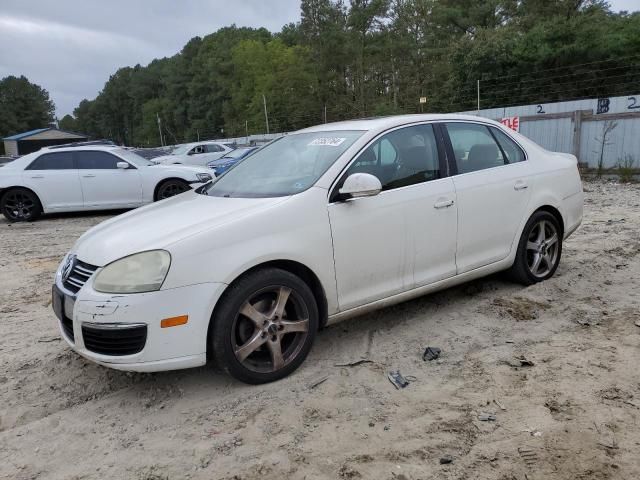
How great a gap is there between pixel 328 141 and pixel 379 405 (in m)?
1.98

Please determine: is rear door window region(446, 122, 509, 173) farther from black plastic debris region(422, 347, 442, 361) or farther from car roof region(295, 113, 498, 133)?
black plastic debris region(422, 347, 442, 361)

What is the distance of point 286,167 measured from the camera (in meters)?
4.00

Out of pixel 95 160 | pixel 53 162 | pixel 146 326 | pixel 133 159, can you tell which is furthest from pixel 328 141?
pixel 53 162

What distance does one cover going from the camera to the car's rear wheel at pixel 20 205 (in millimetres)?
10703

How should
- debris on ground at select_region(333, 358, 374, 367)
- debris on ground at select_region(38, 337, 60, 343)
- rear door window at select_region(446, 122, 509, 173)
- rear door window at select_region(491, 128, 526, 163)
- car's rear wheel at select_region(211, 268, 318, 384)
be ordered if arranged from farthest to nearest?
rear door window at select_region(491, 128, 526, 163)
rear door window at select_region(446, 122, 509, 173)
debris on ground at select_region(38, 337, 60, 343)
debris on ground at select_region(333, 358, 374, 367)
car's rear wheel at select_region(211, 268, 318, 384)

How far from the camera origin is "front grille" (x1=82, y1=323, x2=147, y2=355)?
9.70ft

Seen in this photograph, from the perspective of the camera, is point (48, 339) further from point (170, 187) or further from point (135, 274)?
point (170, 187)

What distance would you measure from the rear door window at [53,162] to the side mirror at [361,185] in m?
A: 8.98

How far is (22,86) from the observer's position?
107 m

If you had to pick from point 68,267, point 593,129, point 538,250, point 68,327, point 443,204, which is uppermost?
point 593,129

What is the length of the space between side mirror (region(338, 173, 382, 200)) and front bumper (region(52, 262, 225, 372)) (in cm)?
106

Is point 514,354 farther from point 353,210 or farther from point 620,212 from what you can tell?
point 620,212

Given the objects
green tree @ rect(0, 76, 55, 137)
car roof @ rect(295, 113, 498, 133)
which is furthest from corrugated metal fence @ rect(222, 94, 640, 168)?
green tree @ rect(0, 76, 55, 137)

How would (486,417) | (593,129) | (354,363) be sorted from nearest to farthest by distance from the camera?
(486,417) → (354,363) → (593,129)
